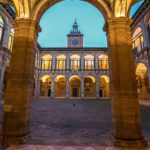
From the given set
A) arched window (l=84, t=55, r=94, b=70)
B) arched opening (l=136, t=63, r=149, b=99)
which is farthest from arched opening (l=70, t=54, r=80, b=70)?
arched opening (l=136, t=63, r=149, b=99)

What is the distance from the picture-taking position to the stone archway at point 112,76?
3.71m

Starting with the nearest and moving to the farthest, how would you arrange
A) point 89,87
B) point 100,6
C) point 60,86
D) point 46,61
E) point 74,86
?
point 100,6 → point 46,61 → point 89,87 → point 60,86 → point 74,86

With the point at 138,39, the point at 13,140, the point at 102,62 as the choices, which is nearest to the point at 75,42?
the point at 102,62

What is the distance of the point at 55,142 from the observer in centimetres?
386

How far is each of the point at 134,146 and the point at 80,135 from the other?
1.85 m

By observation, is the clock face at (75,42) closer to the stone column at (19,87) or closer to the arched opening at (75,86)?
the arched opening at (75,86)

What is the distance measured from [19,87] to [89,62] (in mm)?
25511

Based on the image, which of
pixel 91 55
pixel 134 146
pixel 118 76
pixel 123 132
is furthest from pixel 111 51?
pixel 91 55

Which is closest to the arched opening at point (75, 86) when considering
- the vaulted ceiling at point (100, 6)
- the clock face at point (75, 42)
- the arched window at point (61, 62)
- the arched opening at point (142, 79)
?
the arched window at point (61, 62)

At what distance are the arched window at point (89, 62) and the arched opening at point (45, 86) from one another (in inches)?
380

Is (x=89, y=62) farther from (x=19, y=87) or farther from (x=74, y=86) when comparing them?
Answer: (x=19, y=87)

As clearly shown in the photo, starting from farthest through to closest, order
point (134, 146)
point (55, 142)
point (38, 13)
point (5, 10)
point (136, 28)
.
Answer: point (136, 28) < point (5, 10) < point (38, 13) < point (55, 142) < point (134, 146)

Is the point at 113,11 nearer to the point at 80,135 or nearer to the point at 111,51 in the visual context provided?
the point at 111,51

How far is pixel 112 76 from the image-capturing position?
418 centimetres
